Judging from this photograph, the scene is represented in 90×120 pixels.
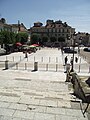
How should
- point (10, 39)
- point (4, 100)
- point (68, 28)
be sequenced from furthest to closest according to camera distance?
point (68, 28) → point (10, 39) → point (4, 100)

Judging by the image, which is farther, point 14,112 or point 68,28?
point 68,28

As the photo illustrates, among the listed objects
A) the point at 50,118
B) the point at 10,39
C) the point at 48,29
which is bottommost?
the point at 50,118

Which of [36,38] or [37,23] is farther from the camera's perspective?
[37,23]

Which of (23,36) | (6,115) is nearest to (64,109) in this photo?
(6,115)

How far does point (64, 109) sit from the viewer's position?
26.9 feet

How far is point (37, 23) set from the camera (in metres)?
102

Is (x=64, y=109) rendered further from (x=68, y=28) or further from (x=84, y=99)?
(x=68, y=28)

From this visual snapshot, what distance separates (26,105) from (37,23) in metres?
95.8

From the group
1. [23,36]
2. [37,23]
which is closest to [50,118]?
[23,36]

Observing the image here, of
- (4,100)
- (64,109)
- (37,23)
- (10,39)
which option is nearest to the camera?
(64,109)

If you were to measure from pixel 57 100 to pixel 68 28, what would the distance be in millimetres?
87323

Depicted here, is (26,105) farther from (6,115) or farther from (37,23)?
(37,23)

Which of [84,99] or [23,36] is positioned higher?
[23,36]

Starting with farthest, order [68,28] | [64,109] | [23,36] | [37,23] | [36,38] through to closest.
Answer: [37,23] < [68,28] < [36,38] < [23,36] < [64,109]
